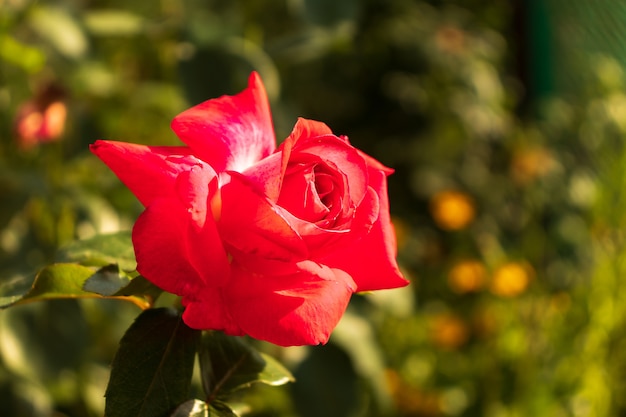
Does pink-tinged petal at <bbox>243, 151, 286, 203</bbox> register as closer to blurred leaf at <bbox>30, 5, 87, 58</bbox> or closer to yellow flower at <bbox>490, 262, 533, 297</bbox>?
blurred leaf at <bbox>30, 5, 87, 58</bbox>

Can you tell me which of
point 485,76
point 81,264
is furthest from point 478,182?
point 81,264

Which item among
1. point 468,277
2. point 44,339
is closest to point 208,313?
point 44,339

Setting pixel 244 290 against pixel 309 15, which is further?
pixel 309 15


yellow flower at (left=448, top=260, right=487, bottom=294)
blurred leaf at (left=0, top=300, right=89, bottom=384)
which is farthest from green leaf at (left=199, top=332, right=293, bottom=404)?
yellow flower at (left=448, top=260, right=487, bottom=294)

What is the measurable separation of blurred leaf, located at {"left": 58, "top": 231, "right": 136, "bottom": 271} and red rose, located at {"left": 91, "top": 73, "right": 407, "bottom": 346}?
0.33 ft

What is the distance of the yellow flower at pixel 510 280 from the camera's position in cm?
157

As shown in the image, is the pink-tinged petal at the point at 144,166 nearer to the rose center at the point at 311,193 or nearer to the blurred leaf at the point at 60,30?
the rose center at the point at 311,193

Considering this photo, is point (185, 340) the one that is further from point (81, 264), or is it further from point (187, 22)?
point (187, 22)

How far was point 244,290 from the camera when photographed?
1.25 feet

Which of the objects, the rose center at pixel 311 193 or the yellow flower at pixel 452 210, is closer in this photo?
the rose center at pixel 311 193

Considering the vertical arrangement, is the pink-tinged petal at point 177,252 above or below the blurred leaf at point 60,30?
above

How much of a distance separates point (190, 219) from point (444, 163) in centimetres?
162

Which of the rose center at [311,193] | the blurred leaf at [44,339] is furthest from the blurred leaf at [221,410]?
the blurred leaf at [44,339]

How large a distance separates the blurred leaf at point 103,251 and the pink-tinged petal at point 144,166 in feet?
0.32
